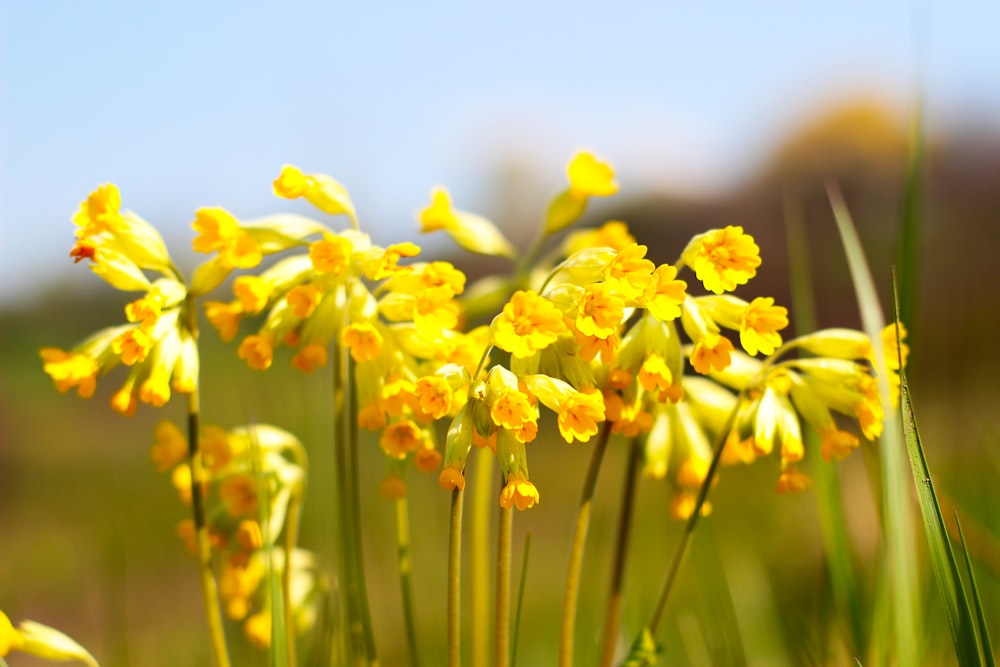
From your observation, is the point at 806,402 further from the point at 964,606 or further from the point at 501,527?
the point at 501,527

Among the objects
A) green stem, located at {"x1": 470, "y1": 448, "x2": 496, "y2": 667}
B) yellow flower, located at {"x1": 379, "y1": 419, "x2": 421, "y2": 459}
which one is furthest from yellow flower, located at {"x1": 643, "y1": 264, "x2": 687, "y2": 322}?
green stem, located at {"x1": 470, "y1": 448, "x2": 496, "y2": 667}

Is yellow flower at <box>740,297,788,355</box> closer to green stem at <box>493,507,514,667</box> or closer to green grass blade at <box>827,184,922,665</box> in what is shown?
green grass blade at <box>827,184,922,665</box>

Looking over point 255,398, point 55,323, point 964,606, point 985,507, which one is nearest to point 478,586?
point 964,606

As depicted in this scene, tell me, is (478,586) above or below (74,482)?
above

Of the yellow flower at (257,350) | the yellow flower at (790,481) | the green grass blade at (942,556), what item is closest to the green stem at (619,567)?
the yellow flower at (790,481)

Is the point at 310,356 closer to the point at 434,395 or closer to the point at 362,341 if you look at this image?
the point at 362,341

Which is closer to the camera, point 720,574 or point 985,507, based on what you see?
point 720,574
